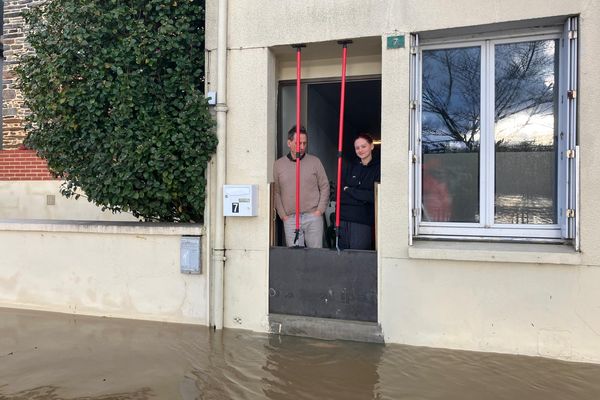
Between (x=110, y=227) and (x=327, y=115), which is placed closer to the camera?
(x=110, y=227)

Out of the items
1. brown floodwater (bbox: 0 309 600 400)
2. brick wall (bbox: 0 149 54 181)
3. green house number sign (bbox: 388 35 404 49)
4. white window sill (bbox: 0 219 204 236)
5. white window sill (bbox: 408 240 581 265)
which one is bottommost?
brown floodwater (bbox: 0 309 600 400)

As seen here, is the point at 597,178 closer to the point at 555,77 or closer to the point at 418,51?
the point at 555,77

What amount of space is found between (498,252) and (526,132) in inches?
49.0

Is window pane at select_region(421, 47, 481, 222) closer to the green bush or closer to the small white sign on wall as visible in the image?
the green bush

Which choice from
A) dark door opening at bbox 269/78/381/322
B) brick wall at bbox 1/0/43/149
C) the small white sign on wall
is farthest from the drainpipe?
brick wall at bbox 1/0/43/149

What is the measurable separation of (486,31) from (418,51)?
652 millimetres

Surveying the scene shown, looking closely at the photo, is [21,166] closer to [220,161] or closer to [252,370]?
[220,161]

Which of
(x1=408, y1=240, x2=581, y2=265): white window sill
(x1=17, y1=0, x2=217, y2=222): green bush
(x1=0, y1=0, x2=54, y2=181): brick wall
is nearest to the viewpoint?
(x1=408, y1=240, x2=581, y2=265): white window sill

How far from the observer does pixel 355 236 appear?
17.4 feet

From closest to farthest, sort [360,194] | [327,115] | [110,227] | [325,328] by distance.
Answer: [325,328] < [360,194] < [110,227] < [327,115]

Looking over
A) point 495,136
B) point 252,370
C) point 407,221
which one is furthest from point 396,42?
point 252,370

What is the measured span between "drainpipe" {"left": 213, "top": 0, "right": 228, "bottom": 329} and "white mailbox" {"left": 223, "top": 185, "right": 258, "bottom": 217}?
12 centimetres

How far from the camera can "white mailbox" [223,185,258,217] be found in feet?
17.2

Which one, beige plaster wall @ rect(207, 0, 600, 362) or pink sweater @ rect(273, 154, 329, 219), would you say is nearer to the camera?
beige plaster wall @ rect(207, 0, 600, 362)
